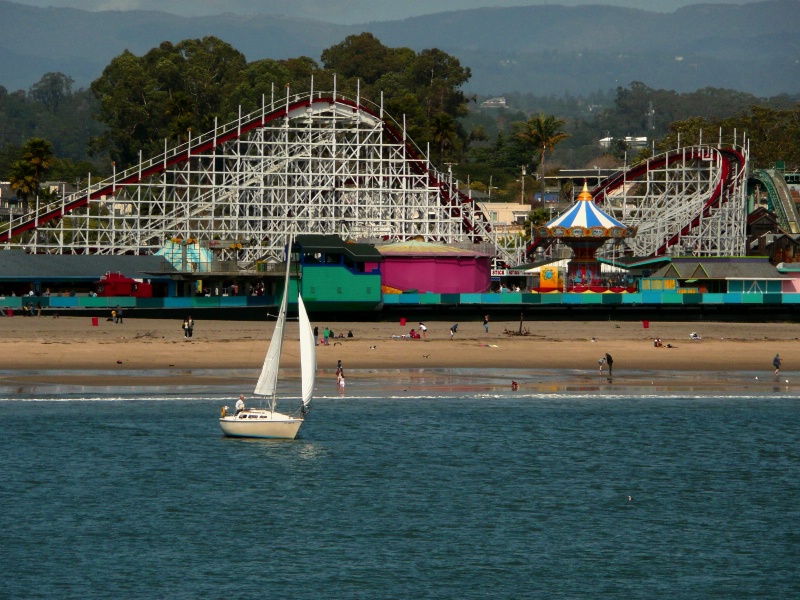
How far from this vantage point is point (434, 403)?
166 feet

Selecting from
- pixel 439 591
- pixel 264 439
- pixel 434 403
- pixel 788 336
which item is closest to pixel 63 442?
pixel 264 439

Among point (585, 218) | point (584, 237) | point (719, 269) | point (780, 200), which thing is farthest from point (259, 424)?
point (780, 200)

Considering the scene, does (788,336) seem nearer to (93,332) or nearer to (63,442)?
(93,332)

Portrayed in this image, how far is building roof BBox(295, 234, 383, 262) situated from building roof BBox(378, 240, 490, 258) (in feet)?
16.0

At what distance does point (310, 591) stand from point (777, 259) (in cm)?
7303

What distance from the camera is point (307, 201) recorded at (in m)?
89.5

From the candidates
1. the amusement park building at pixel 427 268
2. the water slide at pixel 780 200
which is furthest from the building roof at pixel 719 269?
the water slide at pixel 780 200

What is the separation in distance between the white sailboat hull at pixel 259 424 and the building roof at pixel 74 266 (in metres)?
32.8

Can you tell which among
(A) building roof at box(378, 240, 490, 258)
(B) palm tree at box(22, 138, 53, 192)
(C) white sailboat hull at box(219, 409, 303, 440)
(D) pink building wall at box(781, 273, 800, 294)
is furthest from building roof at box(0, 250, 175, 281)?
(D) pink building wall at box(781, 273, 800, 294)

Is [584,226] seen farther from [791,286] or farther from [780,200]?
[780,200]

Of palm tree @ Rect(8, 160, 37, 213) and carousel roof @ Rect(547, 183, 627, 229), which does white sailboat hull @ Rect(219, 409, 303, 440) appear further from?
palm tree @ Rect(8, 160, 37, 213)

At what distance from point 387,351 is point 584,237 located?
25146mm

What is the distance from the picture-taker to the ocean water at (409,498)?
3105cm

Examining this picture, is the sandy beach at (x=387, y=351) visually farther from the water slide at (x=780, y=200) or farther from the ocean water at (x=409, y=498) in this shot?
the water slide at (x=780, y=200)
